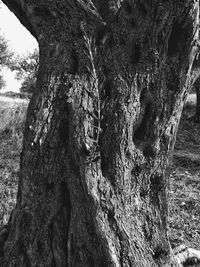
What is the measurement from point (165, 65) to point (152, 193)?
3.38ft

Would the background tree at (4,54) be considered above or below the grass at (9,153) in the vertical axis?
above

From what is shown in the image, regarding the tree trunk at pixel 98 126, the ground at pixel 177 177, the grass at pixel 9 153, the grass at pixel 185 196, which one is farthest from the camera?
the grass at pixel 9 153

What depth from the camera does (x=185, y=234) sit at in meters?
4.63

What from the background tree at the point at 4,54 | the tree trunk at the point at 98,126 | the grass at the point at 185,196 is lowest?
the grass at the point at 185,196

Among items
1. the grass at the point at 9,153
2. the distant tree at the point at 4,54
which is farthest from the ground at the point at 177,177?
the distant tree at the point at 4,54

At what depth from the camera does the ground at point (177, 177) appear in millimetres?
4748

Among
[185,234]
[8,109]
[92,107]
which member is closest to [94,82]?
[92,107]

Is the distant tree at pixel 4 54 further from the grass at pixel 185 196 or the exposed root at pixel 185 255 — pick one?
the exposed root at pixel 185 255

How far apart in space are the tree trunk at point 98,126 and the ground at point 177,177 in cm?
200

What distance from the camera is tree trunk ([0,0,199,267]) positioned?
8.23 ft

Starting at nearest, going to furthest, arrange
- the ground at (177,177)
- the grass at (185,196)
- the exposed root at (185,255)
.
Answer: the exposed root at (185,255)
the grass at (185,196)
the ground at (177,177)

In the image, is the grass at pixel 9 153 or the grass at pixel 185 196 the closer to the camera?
the grass at pixel 185 196

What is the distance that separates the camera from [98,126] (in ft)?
8.18

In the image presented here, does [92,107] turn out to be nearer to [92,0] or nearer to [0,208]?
[92,0]
